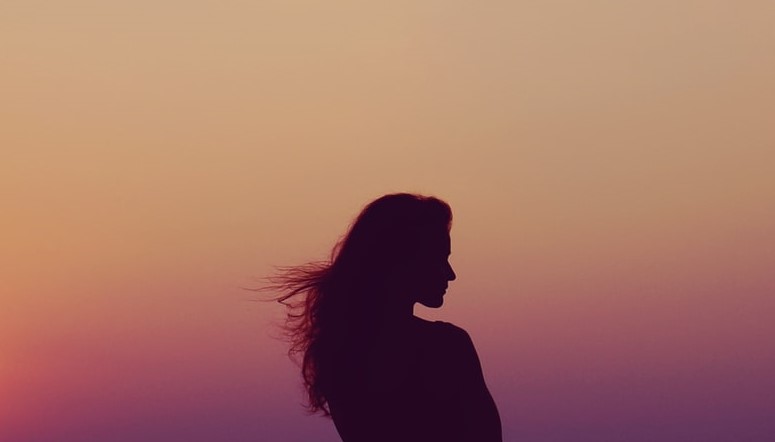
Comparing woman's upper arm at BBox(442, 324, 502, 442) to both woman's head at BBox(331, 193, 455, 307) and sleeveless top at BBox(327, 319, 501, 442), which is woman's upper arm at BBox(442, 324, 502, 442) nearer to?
sleeveless top at BBox(327, 319, 501, 442)

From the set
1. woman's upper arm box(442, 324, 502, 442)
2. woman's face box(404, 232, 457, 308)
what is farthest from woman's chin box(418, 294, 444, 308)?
woman's upper arm box(442, 324, 502, 442)

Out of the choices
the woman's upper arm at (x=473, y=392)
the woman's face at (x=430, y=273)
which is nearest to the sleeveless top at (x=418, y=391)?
the woman's upper arm at (x=473, y=392)

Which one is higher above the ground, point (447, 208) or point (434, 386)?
point (447, 208)

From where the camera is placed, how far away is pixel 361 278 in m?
13.4

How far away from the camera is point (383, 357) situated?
13070 mm

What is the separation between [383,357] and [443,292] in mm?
499

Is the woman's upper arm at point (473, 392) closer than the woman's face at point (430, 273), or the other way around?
the woman's upper arm at point (473, 392)

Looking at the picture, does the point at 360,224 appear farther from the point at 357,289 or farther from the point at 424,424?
Result: the point at 424,424

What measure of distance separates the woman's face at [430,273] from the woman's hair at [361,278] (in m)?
0.05

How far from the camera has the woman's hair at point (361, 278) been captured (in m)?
13.2

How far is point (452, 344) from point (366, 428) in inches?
28.0

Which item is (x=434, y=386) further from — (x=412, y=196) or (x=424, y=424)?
(x=412, y=196)

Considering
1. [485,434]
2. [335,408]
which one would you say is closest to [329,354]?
[335,408]

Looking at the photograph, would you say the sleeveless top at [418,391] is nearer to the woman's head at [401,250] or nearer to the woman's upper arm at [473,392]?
the woman's upper arm at [473,392]
